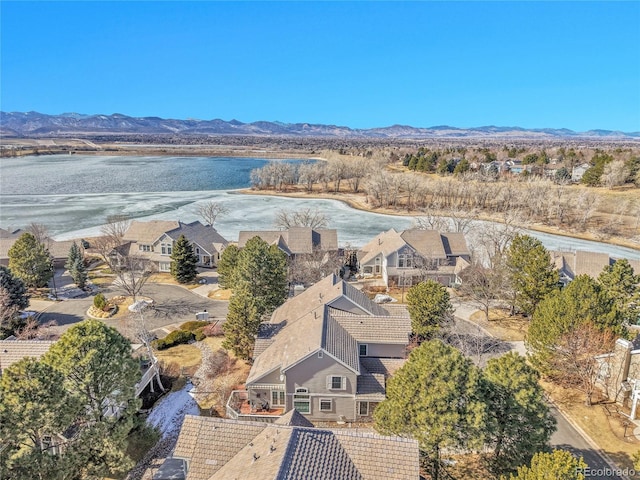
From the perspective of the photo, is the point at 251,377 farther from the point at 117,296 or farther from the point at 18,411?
the point at 117,296

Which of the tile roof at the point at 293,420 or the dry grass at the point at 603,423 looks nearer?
the tile roof at the point at 293,420

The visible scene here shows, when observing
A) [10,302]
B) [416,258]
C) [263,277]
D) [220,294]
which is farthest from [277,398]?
[416,258]

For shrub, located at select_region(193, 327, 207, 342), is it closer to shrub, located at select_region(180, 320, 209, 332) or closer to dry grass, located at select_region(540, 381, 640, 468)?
shrub, located at select_region(180, 320, 209, 332)

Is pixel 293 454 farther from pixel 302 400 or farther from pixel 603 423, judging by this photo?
pixel 603 423

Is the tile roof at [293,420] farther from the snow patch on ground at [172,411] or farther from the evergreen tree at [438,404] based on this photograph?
the snow patch on ground at [172,411]

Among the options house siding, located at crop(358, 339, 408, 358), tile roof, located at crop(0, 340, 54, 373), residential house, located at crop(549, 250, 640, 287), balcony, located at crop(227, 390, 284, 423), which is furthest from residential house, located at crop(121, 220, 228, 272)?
residential house, located at crop(549, 250, 640, 287)

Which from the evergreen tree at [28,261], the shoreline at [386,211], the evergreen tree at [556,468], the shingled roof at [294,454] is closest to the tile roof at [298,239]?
the evergreen tree at [28,261]
